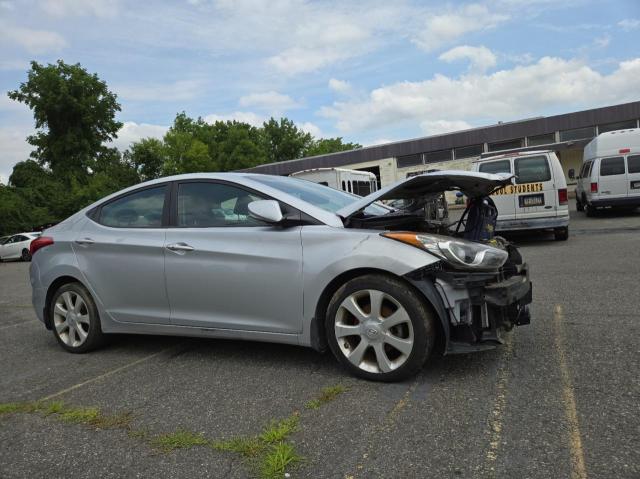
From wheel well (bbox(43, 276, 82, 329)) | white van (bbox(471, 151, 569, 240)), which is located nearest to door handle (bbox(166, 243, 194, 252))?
wheel well (bbox(43, 276, 82, 329))

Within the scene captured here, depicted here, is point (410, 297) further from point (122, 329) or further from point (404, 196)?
point (122, 329)

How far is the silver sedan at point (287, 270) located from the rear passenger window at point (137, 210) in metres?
0.01

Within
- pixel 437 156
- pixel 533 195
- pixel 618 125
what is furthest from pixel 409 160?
pixel 533 195

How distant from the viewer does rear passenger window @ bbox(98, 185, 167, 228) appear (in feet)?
14.4

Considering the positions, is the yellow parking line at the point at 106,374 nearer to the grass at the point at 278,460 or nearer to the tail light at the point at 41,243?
the tail light at the point at 41,243

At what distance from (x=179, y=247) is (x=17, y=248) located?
75.8 ft

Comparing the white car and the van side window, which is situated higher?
the van side window

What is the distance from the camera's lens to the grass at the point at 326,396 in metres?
3.15

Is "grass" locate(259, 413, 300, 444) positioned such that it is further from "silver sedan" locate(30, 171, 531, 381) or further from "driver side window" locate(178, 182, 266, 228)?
"driver side window" locate(178, 182, 266, 228)

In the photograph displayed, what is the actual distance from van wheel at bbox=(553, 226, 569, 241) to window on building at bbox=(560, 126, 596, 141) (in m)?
22.8

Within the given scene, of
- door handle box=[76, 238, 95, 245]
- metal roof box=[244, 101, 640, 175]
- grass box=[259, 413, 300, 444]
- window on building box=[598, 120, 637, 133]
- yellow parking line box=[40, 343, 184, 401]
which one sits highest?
metal roof box=[244, 101, 640, 175]

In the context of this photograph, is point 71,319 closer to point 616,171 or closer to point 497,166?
point 497,166

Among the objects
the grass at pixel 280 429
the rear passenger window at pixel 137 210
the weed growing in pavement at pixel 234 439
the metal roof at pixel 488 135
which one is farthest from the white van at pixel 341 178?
the metal roof at pixel 488 135

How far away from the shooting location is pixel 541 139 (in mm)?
31734
